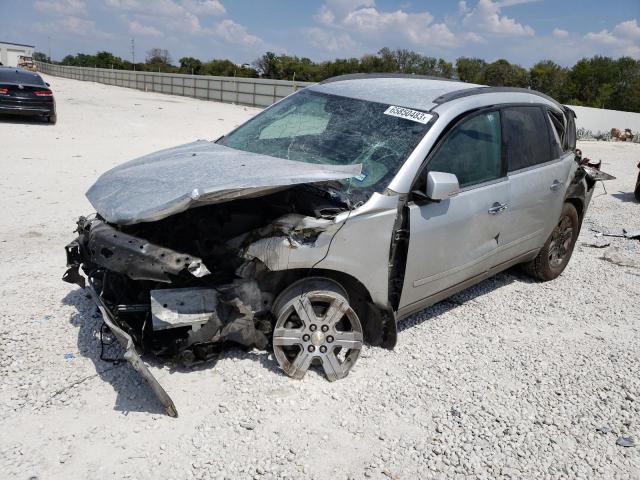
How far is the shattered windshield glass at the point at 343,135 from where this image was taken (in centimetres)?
335

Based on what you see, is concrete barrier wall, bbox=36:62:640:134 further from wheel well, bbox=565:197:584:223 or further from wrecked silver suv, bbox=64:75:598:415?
wrecked silver suv, bbox=64:75:598:415

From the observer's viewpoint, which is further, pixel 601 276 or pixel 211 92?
pixel 211 92

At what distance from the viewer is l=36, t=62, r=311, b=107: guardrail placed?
2898 centimetres

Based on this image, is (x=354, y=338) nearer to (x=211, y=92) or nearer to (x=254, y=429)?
(x=254, y=429)

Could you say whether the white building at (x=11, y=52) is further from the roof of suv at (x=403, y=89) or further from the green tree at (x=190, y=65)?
the roof of suv at (x=403, y=89)

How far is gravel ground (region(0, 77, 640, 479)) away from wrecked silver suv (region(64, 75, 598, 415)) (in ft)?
0.76

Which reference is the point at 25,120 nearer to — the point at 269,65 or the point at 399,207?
the point at 399,207

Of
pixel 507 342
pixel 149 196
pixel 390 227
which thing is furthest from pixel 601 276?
pixel 149 196

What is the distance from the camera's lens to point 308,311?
123 inches

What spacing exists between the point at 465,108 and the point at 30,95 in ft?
44.3

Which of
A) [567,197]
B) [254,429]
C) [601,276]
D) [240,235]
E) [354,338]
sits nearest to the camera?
[254,429]

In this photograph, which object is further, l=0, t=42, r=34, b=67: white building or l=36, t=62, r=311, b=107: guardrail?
l=0, t=42, r=34, b=67: white building

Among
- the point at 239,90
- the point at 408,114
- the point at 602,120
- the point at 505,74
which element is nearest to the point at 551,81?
the point at 505,74

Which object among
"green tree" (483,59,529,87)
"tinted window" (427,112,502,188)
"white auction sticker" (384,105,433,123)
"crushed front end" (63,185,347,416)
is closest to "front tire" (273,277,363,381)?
"crushed front end" (63,185,347,416)
